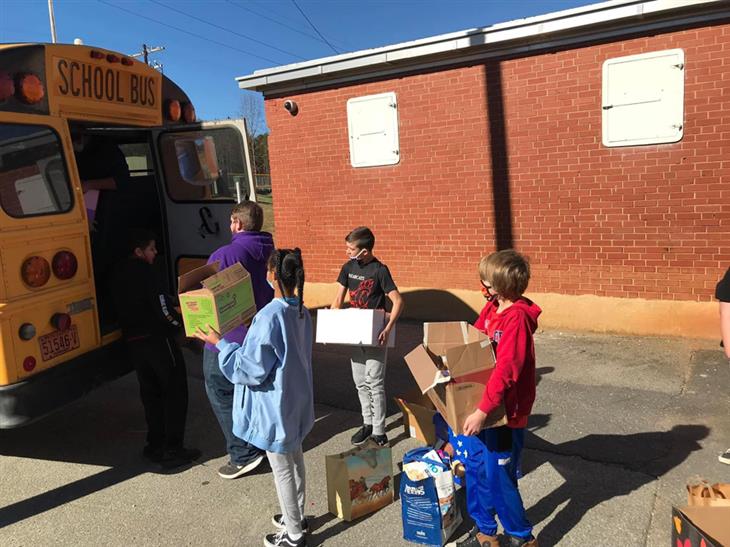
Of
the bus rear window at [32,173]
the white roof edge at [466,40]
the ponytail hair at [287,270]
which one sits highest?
the white roof edge at [466,40]

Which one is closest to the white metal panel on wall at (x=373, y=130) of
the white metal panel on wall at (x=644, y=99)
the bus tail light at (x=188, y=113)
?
the white metal panel on wall at (x=644, y=99)

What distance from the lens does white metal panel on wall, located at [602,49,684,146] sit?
5879 mm

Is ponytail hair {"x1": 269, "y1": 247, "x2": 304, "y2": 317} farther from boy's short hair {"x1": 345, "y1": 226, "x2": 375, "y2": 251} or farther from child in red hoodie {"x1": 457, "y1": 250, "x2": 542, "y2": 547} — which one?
boy's short hair {"x1": 345, "y1": 226, "x2": 375, "y2": 251}

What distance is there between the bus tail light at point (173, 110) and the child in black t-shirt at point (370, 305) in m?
2.05

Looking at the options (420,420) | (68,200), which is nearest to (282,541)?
(420,420)

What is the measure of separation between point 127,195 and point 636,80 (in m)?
5.40

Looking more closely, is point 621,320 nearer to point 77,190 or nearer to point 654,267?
point 654,267

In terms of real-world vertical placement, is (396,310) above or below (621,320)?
above

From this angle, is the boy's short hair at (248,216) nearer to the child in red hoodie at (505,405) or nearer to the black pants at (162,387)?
the black pants at (162,387)

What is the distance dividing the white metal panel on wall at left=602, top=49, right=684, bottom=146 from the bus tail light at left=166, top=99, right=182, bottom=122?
4.53m

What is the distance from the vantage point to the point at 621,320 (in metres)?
6.40

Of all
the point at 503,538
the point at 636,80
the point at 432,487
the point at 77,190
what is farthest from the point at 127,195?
the point at 636,80

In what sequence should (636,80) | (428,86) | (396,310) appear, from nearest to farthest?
(396,310) → (636,80) → (428,86)

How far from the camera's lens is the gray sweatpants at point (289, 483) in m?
2.85
